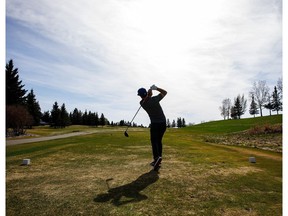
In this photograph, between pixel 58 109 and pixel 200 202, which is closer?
pixel 200 202

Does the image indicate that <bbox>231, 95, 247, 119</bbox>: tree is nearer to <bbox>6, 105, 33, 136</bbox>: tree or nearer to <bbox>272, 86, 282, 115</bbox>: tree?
<bbox>272, 86, 282, 115</bbox>: tree

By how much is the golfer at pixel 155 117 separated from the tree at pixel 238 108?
419ft

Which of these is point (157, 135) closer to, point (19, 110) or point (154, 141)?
point (154, 141)

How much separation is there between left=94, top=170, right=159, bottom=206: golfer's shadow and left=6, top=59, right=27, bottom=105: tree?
63.6m

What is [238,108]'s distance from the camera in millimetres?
126062

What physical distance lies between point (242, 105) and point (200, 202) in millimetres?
135015

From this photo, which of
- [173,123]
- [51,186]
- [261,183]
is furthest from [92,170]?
[173,123]

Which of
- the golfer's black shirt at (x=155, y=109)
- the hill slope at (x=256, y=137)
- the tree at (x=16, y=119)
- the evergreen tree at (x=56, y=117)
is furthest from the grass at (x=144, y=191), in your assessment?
the evergreen tree at (x=56, y=117)

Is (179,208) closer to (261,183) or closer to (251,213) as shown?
(251,213)

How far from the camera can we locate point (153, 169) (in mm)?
8281

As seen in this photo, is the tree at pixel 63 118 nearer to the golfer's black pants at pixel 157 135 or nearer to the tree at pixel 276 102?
the tree at pixel 276 102

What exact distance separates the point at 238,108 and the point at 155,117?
128 metres

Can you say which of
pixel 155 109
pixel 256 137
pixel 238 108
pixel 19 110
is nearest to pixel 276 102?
pixel 238 108

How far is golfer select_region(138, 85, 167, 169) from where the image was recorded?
8352 millimetres
